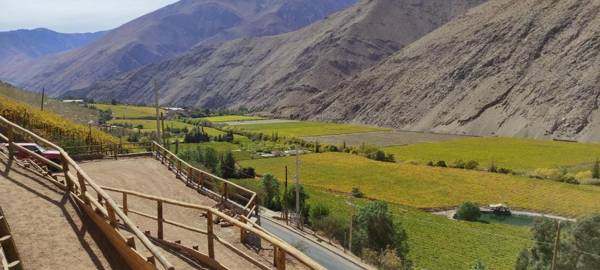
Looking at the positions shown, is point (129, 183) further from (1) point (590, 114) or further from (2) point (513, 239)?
(1) point (590, 114)

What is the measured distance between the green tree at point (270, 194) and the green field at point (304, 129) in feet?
180

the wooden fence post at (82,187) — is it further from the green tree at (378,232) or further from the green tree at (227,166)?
the green tree at (227,166)

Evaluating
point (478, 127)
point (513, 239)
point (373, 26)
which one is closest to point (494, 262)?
point (513, 239)

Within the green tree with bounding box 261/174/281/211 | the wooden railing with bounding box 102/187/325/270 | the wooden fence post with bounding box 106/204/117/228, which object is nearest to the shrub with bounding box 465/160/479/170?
the green tree with bounding box 261/174/281/211

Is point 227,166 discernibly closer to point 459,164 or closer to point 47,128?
point 47,128

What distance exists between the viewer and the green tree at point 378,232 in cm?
3253

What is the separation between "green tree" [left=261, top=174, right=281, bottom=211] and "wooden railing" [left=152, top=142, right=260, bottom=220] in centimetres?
2131

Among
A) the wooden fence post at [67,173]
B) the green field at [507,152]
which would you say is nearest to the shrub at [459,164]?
the green field at [507,152]

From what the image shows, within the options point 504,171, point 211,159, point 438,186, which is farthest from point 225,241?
point 504,171

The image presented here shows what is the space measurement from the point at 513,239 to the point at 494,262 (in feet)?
19.9

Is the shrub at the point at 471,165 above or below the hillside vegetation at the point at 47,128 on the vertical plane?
below

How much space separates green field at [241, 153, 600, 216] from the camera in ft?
162

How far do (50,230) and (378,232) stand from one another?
25211mm

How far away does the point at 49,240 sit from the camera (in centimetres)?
955
